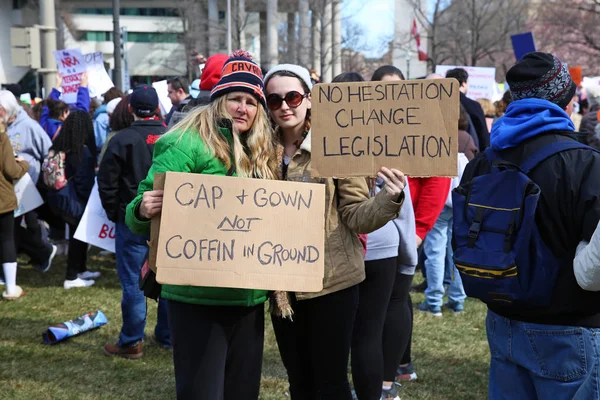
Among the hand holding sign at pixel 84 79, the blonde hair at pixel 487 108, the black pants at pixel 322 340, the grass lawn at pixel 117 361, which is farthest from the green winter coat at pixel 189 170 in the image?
the hand holding sign at pixel 84 79

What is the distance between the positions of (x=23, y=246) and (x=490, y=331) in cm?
689

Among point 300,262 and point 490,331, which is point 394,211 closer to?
point 300,262

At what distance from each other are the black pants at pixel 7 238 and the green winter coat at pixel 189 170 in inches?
183

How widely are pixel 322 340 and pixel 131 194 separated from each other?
2912 millimetres

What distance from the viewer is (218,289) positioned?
2.89 meters

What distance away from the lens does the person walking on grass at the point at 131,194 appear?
17.6ft

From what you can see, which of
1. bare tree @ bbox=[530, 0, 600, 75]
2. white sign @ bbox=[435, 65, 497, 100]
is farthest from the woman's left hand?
bare tree @ bbox=[530, 0, 600, 75]

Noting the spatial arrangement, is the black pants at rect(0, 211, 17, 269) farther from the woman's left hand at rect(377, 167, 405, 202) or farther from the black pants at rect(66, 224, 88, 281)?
the woman's left hand at rect(377, 167, 405, 202)

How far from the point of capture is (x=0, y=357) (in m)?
5.54

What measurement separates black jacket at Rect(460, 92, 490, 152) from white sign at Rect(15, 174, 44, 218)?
478 centimetres

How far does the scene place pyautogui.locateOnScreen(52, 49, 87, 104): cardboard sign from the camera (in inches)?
495

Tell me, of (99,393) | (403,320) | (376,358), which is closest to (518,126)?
(376,358)

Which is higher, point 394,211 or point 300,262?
point 394,211

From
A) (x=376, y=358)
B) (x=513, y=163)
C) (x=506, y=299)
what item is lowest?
(x=376, y=358)
